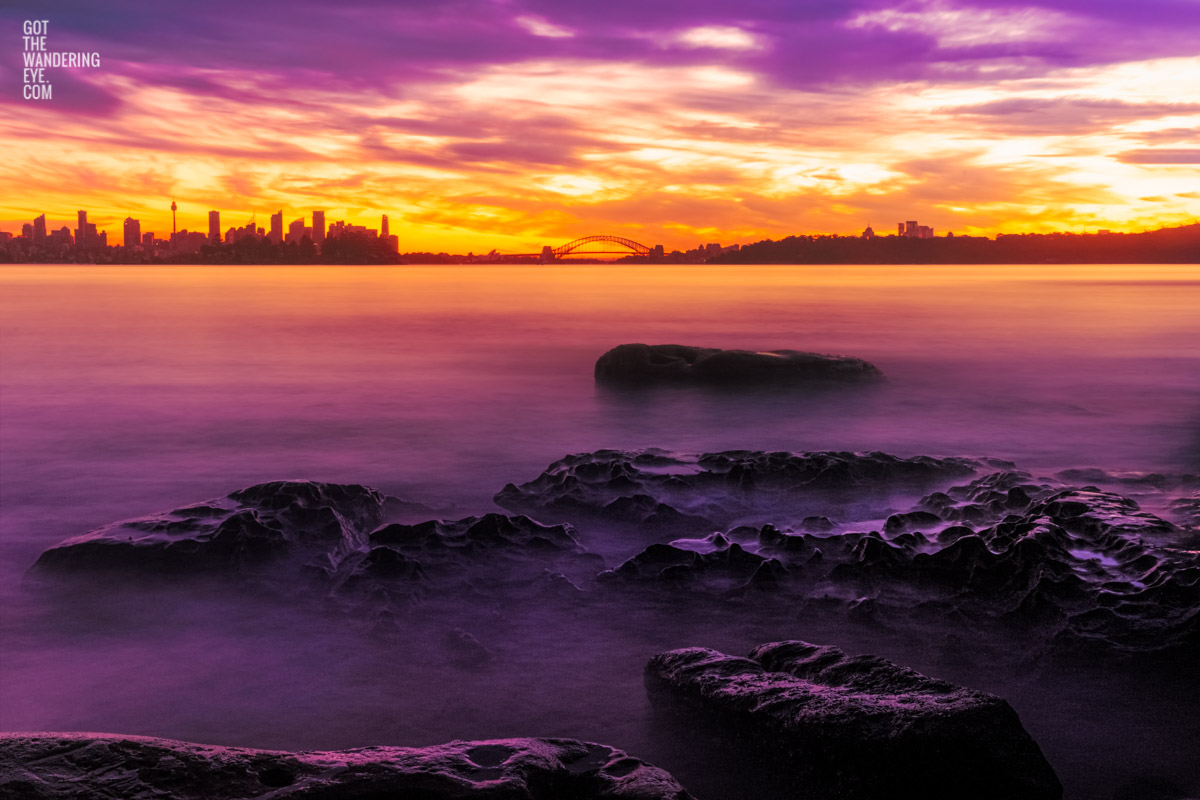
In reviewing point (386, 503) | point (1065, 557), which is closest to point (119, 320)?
point (386, 503)

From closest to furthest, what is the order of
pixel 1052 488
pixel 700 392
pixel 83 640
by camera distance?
pixel 83 640 → pixel 1052 488 → pixel 700 392

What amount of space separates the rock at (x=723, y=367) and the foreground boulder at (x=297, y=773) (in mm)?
9587

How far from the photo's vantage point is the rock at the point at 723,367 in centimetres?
1215

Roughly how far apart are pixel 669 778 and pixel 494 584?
7.94 feet

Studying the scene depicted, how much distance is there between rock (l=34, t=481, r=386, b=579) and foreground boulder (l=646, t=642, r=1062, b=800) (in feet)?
9.88

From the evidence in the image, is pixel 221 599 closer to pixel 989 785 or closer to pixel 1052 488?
pixel 989 785

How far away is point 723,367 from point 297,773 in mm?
10044

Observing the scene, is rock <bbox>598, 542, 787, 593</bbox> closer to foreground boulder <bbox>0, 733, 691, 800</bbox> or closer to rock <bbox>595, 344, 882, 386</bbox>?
foreground boulder <bbox>0, 733, 691, 800</bbox>

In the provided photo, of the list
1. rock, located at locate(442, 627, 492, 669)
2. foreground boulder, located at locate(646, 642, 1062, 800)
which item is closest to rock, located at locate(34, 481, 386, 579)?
rock, located at locate(442, 627, 492, 669)

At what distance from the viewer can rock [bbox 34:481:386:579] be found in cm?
514

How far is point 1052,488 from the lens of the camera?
653 centimetres

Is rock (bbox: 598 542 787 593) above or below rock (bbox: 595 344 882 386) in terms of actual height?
below

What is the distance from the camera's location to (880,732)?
2.74 meters

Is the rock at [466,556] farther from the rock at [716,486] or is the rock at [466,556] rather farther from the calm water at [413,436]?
the rock at [716,486]
